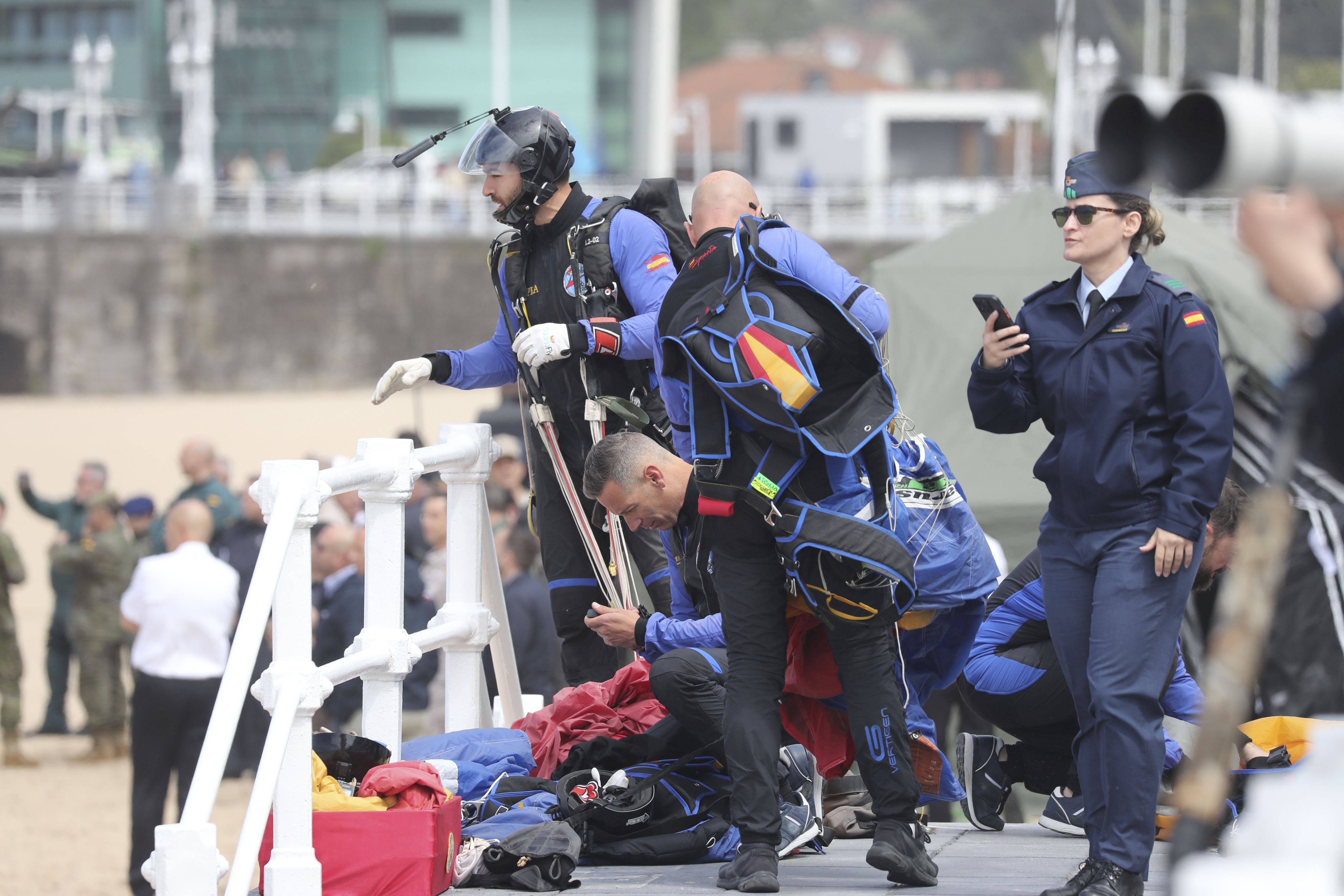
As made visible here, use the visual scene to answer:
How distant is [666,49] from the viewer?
52719mm

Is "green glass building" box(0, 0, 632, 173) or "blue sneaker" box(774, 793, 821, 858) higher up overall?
"green glass building" box(0, 0, 632, 173)

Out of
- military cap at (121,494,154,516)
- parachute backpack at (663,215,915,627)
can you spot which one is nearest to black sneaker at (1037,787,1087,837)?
parachute backpack at (663,215,915,627)

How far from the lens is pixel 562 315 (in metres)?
5.63

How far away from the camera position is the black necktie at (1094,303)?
4262mm

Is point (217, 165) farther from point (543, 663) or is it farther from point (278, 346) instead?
point (543, 663)

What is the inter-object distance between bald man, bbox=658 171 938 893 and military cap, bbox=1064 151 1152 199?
1.91 feet

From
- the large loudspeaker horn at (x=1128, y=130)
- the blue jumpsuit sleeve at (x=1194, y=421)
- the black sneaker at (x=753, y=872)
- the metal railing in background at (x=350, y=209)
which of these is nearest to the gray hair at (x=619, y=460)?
the black sneaker at (x=753, y=872)

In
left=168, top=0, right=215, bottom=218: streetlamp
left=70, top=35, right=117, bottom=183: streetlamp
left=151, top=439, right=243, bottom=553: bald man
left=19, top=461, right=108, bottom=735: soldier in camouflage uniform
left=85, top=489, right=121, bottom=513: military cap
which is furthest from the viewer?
left=70, top=35, right=117, bottom=183: streetlamp

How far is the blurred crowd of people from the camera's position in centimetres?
818

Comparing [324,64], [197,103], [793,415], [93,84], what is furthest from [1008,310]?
[324,64]

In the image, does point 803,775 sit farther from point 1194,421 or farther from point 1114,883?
point 1194,421

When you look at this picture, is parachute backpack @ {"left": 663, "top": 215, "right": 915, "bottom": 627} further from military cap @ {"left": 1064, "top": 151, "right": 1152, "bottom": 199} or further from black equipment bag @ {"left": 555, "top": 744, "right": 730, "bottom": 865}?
black equipment bag @ {"left": 555, "top": 744, "right": 730, "bottom": 865}

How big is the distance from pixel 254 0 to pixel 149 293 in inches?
716

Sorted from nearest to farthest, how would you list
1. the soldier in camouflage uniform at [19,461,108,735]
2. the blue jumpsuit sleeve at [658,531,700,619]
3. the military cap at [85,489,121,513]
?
the blue jumpsuit sleeve at [658,531,700,619], the military cap at [85,489,121,513], the soldier in camouflage uniform at [19,461,108,735]
